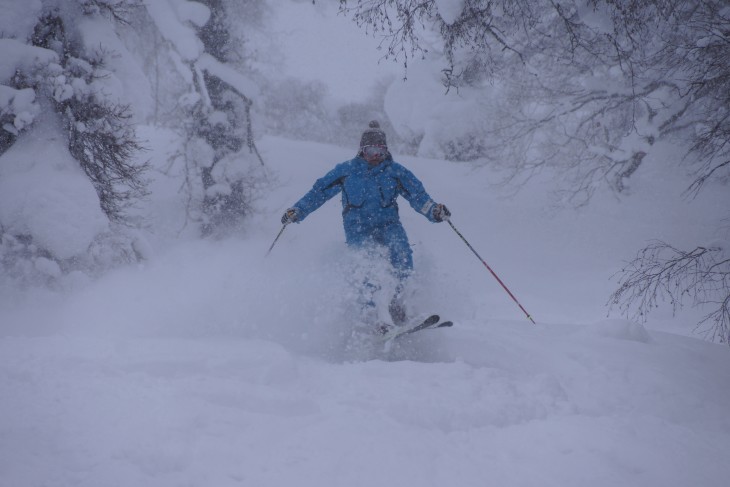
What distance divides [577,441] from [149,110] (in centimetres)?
610

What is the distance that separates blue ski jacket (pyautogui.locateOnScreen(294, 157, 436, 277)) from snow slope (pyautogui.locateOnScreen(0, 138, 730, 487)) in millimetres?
460

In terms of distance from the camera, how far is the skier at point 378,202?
4.90 metres

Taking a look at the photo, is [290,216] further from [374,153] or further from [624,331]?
[624,331]

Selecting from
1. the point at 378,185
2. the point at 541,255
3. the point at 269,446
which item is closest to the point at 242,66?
the point at 378,185

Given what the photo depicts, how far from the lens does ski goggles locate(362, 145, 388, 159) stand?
4.89 metres

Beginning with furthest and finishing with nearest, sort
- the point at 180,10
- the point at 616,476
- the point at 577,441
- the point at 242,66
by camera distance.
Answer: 1. the point at 242,66
2. the point at 180,10
3. the point at 577,441
4. the point at 616,476

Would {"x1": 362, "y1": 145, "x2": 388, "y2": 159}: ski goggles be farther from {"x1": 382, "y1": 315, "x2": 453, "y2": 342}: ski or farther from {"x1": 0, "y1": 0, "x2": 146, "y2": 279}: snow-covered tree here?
{"x1": 0, "y1": 0, "x2": 146, "y2": 279}: snow-covered tree

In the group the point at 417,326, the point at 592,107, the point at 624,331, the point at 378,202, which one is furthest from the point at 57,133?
the point at 592,107

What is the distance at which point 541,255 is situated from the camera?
9.63m

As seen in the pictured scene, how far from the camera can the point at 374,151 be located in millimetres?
4887

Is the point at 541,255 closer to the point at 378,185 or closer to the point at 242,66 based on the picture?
the point at 378,185

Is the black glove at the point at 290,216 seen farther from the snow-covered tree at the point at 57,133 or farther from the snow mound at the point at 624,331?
the snow mound at the point at 624,331

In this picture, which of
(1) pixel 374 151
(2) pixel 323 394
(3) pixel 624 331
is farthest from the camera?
(1) pixel 374 151

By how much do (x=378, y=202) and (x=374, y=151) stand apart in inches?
21.7
